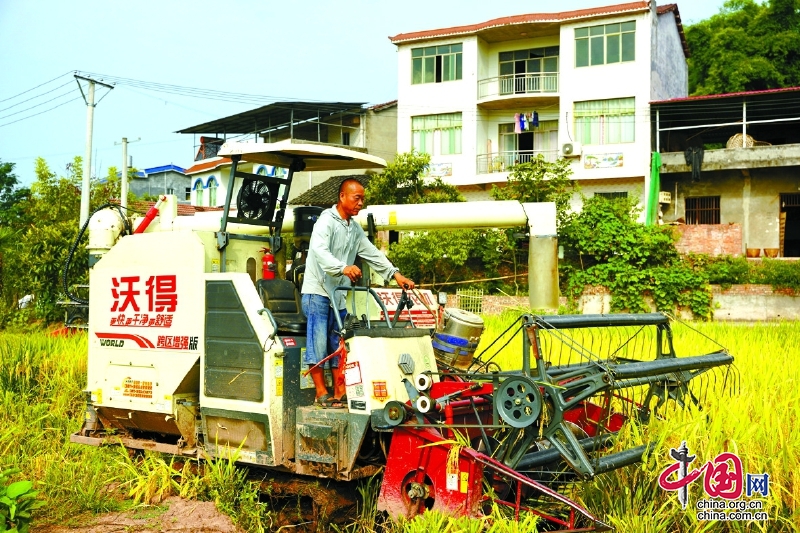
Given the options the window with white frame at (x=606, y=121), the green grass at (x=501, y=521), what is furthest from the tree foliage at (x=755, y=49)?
A: the green grass at (x=501, y=521)

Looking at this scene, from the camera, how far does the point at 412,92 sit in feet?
99.2

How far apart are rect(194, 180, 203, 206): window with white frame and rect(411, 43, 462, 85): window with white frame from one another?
1558 centimetres

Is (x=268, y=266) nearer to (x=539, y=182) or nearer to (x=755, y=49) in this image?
(x=539, y=182)

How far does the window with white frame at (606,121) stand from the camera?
26500mm

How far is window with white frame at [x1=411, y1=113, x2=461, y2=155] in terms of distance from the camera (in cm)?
2944

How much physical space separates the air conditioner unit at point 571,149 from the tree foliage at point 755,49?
28.6 feet

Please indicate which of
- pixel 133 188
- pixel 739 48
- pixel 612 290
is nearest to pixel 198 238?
pixel 612 290

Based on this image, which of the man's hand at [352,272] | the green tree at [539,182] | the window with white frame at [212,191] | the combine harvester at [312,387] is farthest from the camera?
the window with white frame at [212,191]

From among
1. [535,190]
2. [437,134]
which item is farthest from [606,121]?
[437,134]

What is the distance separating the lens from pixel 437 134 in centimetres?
2977

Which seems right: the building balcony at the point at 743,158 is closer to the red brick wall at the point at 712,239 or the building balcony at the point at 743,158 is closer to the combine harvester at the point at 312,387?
the red brick wall at the point at 712,239

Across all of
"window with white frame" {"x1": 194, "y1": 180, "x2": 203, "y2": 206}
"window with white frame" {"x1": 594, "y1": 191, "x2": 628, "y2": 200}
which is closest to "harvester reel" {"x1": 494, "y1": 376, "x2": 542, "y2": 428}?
"window with white frame" {"x1": 594, "y1": 191, "x2": 628, "y2": 200}

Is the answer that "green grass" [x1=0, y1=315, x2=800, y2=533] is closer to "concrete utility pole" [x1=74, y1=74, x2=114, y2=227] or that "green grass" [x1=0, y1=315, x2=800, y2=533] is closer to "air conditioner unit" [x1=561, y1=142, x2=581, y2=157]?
"concrete utility pole" [x1=74, y1=74, x2=114, y2=227]

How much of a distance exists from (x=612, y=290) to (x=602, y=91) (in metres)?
7.70
